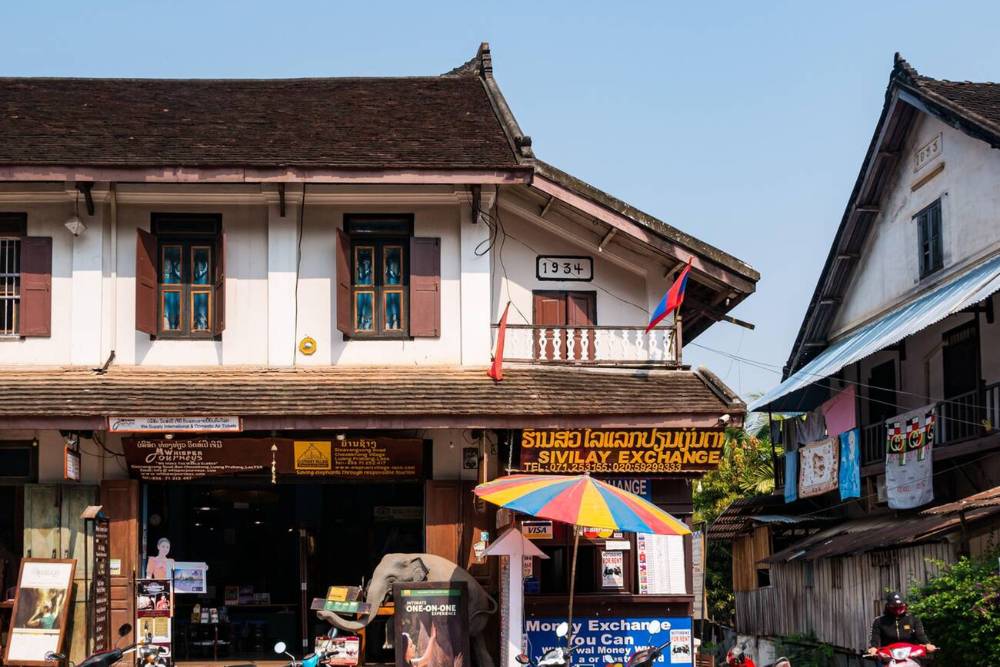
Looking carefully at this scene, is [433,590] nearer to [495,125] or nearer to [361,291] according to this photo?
[361,291]

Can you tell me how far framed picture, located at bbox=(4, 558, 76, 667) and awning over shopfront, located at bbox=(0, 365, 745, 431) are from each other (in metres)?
1.88

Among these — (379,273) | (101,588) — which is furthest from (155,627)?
(379,273)

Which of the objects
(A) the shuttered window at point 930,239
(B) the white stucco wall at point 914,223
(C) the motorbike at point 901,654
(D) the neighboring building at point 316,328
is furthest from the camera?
(A) the shuttered window at point 930,239

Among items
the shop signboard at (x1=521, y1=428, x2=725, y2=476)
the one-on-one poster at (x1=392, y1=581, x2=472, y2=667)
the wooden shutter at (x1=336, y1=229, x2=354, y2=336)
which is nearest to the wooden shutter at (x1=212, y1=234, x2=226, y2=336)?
the wooden shutter at (x1=336, y1=229, x2=354, y2=336)

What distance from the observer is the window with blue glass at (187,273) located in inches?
728

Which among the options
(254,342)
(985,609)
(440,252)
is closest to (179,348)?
(254,342)

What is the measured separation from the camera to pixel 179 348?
18.3 meters

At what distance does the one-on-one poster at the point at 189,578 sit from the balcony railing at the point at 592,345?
15.8 ft

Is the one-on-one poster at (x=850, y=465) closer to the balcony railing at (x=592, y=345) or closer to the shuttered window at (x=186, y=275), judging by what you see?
the balcony railing at (x=592, y=345)

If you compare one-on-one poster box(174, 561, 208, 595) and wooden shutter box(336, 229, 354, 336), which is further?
wooden shutter box(336, 229, 354, 336)

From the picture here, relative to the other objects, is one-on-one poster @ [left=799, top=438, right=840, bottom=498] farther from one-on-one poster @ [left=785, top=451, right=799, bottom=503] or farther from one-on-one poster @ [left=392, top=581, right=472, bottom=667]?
one-on-one poster @ [left=392, top=581, right=472, bottom=667]

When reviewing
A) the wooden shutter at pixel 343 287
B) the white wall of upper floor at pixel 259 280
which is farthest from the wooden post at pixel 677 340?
the wooden shutter at pixel 343 287

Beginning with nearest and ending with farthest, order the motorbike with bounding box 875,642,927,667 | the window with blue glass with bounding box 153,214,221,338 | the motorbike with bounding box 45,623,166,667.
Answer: the motorbike with bounding box 875,642,927,667, the motorbike with bounding box 45,623,166,667, the window with blue glass with bounding box 153,214,221,338

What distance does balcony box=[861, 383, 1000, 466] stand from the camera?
807 inches
